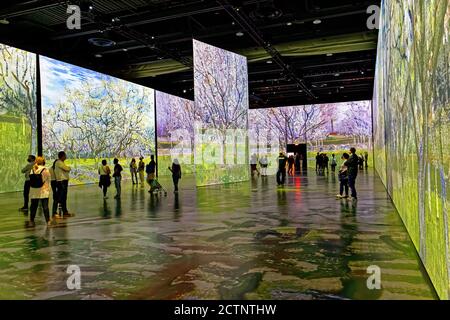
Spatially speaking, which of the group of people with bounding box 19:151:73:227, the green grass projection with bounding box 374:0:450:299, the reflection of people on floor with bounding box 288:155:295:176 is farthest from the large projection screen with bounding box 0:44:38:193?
the green grass projection with bounding box 374:0:450:299

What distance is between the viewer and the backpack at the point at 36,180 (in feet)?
23.3

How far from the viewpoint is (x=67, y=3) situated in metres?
12.0

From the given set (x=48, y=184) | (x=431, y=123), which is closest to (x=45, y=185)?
(x=48, y=184)

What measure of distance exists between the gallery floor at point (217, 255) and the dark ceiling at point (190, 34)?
24.6 feet

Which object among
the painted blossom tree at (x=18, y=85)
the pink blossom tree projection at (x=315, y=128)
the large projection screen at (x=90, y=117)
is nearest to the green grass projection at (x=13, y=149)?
the painted blossom tree at (x=18, y=85)

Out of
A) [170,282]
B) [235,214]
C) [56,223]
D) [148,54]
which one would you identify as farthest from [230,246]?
[148,54]

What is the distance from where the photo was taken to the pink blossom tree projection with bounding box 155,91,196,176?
89.4 ft

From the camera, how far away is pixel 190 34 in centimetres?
1527

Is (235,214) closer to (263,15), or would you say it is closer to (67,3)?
(263,15)

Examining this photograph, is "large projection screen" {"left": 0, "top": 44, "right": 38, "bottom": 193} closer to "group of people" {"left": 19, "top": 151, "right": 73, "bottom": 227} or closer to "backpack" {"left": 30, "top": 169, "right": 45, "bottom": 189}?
"group of people" {"left": 19, "top": 151, "right": 73, "bottom": 227}

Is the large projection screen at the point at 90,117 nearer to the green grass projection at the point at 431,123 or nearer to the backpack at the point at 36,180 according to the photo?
the backpack at the point at 36,180

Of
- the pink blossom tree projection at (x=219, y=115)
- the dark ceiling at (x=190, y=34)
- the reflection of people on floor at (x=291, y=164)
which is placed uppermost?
the dark ceiling at (x=190, y=34)
